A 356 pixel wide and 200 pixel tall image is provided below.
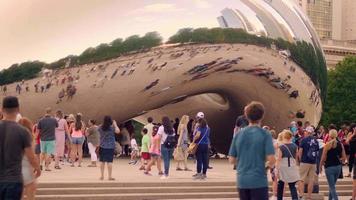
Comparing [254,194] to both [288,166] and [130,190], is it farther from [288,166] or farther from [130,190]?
[130,190]

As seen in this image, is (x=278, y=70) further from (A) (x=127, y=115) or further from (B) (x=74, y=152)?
(B) (x=74, y=152)

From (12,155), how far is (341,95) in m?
49.7

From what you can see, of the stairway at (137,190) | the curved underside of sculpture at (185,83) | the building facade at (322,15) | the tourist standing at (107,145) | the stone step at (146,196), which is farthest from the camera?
the building facade at (322,15)

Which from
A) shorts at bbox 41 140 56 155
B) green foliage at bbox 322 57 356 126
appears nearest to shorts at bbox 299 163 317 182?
shorts at bbox 41 140 56 155

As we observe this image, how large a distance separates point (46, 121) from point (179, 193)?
116 inches

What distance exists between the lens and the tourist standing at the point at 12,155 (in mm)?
6051

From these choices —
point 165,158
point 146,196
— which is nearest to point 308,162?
point 146,196

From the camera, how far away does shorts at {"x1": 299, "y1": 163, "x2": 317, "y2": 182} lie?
12.0 metres

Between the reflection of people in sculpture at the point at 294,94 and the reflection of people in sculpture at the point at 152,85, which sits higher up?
the reflection of people in sculpture at the point at 152,85

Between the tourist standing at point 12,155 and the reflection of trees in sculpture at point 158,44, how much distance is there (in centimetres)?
1075

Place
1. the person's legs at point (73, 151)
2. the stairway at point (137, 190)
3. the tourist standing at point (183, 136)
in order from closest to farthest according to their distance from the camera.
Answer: the stairway at point (137, 190)
the tourist standing at point (183, 136)
the person's legs at point (73, 151)

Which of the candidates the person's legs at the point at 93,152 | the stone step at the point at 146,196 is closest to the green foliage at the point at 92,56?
the person's legs at the point at 93,152

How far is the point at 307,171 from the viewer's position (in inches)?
474

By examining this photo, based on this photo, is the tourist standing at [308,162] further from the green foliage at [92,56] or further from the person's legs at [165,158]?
the green foliage at [92,56]
